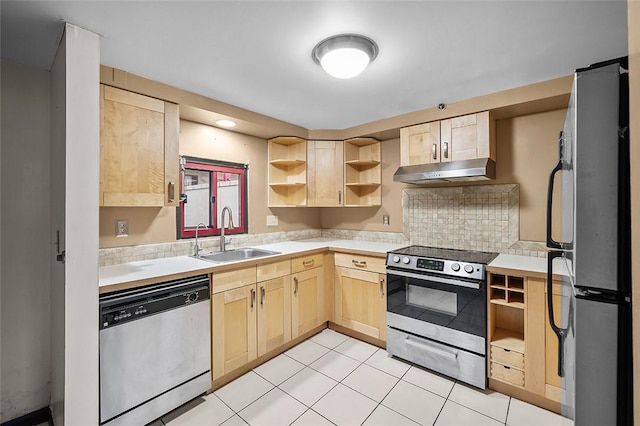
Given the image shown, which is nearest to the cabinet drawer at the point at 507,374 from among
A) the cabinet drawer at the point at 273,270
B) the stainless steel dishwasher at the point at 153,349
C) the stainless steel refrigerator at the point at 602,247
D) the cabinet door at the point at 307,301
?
the stainless steel refrigerator at the point at 602,247

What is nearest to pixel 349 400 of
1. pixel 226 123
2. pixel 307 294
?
pixel 307 294

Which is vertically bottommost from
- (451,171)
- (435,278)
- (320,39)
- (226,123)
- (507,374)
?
(507,374)

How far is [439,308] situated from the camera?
233cm

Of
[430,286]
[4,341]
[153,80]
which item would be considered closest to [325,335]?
[430,286]

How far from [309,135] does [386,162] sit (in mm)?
969

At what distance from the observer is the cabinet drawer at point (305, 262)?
8.89ft

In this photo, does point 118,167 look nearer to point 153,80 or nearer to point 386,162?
point 153,80

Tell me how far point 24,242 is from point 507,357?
331cm

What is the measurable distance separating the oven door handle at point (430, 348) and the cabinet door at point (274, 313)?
106cm

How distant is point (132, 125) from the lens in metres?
1.98

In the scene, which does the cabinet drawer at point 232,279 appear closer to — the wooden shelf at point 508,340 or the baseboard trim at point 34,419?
the baseboard trim at point 34,419

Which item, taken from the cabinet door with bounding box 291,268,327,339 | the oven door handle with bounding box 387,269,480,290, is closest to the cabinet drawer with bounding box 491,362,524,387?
the oven door handle with bounding box 387,269,480,290

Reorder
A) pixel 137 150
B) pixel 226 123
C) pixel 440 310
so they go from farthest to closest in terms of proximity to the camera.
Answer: pixel 226 123, pixel 440 310, pixel 137 150

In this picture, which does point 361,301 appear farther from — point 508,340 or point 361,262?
point 508,340
